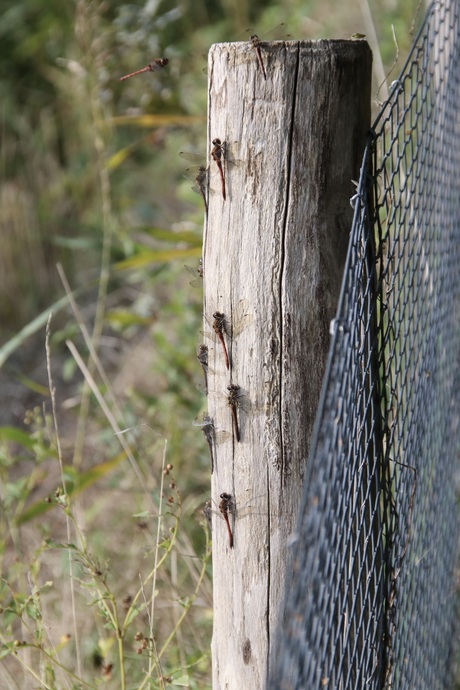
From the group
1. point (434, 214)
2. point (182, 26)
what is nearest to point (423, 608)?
point (434, 214)

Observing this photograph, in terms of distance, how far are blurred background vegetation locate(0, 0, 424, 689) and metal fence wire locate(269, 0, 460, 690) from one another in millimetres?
351

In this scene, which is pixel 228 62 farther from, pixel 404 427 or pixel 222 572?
pixel 222 572

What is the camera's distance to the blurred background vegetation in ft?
7.25

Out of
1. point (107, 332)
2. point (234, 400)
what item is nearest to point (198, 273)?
point (234, 400)

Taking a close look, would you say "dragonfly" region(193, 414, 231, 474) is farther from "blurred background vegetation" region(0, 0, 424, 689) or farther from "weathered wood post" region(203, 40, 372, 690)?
"blurred background vegetation" region(0, 0, 424, 689)

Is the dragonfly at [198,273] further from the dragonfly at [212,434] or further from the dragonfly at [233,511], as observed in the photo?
the dragonfly at [233,511]

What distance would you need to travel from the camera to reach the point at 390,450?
1.76 metres

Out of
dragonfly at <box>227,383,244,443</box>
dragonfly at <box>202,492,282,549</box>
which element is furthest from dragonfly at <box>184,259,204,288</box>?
dragonfly at <box>202,492,282,549</box>

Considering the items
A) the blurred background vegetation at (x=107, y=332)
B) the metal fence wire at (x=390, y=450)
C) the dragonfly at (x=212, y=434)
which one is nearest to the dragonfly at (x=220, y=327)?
the dragonfly at (x=212, y=434)

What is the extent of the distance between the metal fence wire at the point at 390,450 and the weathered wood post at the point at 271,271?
7cm

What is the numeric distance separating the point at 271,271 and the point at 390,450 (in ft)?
1.94

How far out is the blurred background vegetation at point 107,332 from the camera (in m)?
2.21

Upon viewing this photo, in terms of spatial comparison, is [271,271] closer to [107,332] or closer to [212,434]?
[212,434]

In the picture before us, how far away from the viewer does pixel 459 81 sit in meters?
2.40
